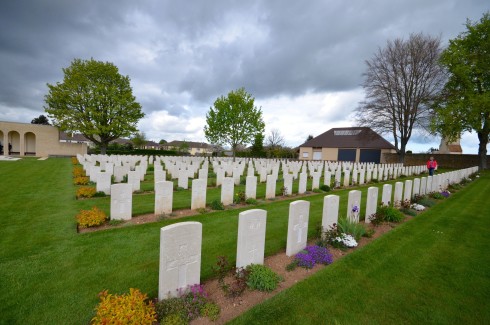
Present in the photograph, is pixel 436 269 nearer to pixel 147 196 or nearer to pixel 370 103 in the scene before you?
pixel 147 196

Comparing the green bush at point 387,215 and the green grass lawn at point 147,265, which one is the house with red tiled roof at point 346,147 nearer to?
the green bush at point 387,215

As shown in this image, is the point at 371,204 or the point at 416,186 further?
the point at 416,186

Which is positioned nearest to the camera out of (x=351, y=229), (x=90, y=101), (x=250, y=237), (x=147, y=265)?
(x=250, y=237)

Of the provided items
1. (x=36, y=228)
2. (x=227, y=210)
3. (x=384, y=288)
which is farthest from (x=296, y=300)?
(x=36, y=228)

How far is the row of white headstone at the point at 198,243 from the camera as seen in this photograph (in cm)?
311

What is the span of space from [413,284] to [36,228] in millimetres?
8090

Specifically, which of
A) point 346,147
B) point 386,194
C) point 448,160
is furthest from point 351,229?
point 346,147

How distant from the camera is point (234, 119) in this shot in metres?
34.1

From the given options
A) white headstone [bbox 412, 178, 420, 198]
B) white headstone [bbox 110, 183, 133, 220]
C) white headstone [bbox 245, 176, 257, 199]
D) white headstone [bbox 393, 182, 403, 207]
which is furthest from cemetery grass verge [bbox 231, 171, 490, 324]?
white headstone [bbox 245, 176, 257, 199]

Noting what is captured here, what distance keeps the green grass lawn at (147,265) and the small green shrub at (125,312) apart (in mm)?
488

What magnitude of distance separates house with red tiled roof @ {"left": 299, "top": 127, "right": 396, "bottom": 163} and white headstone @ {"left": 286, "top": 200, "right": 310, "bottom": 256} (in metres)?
35.1

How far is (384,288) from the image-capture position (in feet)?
12.3

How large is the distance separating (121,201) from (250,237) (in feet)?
14.2

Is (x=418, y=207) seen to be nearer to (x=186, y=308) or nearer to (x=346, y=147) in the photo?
(x=186, y=308)
